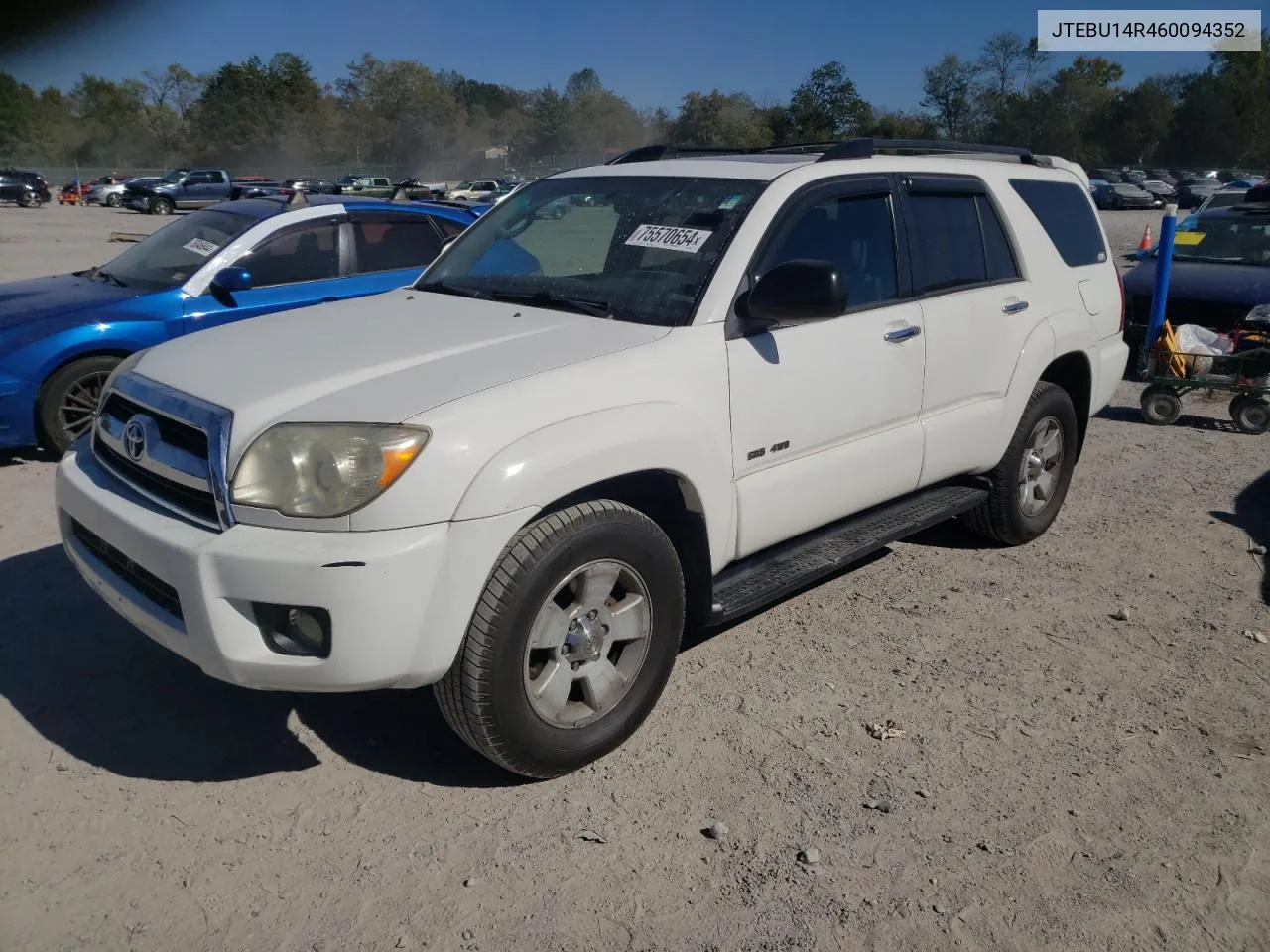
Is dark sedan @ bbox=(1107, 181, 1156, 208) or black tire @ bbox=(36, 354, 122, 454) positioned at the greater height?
dark sedan @ bbox=(1107, 181, 1156, 208)

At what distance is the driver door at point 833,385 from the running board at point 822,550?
10 centimetres

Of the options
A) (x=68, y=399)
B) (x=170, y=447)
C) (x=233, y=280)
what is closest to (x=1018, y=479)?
(x=170, y=447)

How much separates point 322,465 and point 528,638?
0.76m

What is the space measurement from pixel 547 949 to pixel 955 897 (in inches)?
43.0

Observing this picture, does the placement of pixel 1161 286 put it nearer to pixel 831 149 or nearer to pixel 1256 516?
pixel 1256 516

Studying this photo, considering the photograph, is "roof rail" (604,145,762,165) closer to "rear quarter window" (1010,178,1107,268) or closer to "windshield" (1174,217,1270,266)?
"rear quarter window" (1010,178,1107,268)

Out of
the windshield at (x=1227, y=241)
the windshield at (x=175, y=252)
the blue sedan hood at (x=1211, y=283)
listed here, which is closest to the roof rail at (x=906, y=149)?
the windshield at (x=175, y=252)

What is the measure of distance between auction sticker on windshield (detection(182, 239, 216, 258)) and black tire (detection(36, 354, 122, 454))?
3.17ft

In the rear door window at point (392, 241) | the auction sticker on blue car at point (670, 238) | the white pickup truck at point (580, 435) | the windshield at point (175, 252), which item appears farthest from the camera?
the rear door window at point (392, 241)

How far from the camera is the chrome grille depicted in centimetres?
287

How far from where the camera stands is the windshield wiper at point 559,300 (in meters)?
3.62

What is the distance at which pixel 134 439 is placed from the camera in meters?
3.18

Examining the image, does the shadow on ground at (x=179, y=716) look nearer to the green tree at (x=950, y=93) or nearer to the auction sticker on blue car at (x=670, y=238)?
the auction sticker on blue car at (x=670, y=238)

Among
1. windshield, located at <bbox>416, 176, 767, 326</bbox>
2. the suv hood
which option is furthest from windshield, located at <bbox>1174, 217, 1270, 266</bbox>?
the suv hood
